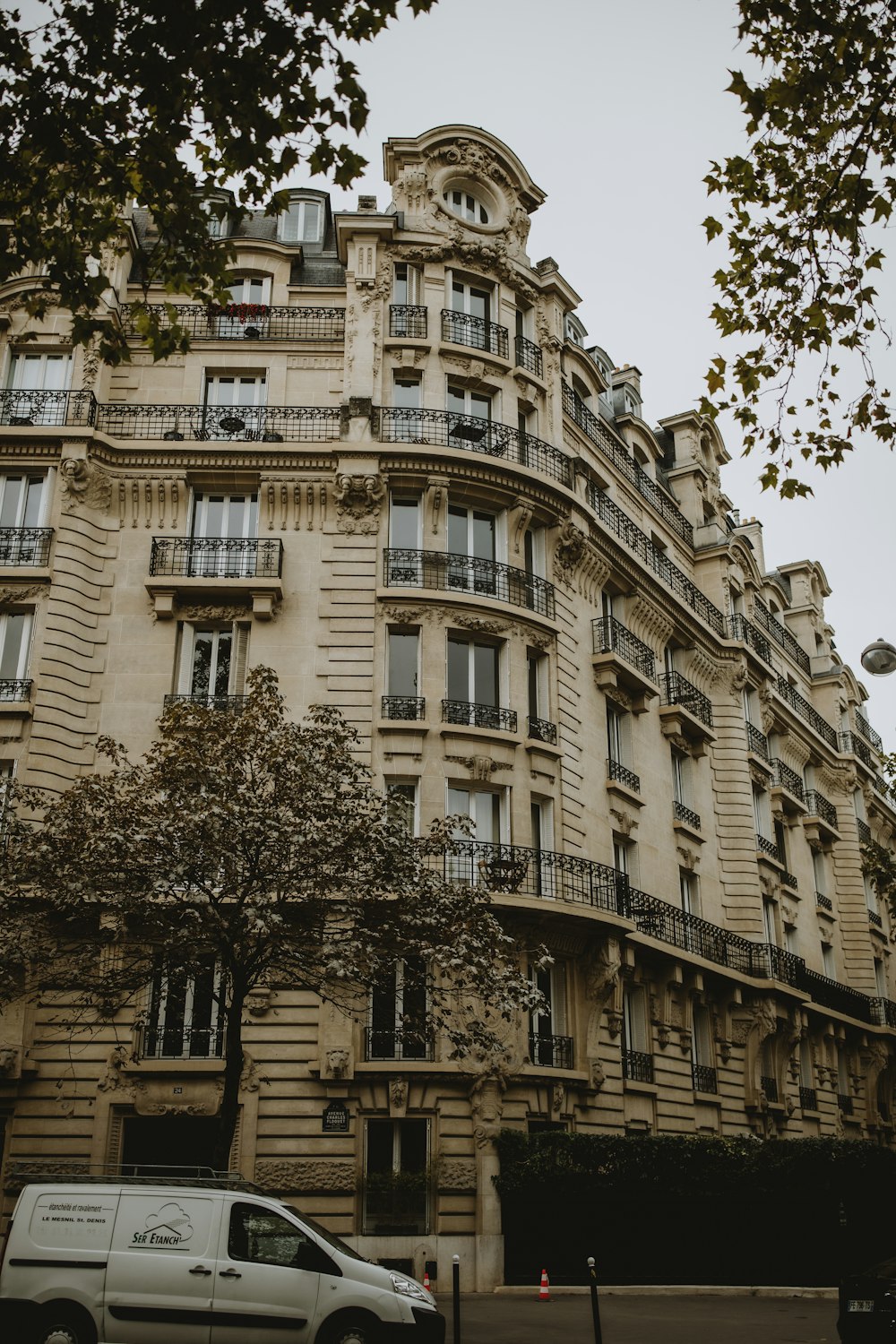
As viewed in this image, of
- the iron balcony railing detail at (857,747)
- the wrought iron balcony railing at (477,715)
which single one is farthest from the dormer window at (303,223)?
the iron balcony railing detail at (857,747)

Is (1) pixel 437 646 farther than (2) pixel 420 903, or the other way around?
(1) pixel 437 646

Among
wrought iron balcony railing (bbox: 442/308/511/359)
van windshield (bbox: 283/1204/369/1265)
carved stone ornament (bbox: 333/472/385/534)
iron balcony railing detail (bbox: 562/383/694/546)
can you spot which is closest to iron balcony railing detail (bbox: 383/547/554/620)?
carved stone ornament (bbox: 333/472/385/534)

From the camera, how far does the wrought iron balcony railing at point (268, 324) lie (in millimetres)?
26938

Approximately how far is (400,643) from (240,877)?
8.38m

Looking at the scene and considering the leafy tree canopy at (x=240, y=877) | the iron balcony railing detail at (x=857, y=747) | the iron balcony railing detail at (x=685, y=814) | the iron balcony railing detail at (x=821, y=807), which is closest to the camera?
the leafy tree canopy at (x=240, y=877)

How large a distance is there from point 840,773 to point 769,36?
39164 mm

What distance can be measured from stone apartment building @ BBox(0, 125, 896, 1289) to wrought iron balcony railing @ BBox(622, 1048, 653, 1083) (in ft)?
0.29

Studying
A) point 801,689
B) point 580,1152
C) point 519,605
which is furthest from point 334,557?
point 801,689

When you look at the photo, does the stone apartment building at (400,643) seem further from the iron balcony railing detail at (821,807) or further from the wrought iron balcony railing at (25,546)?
the iron balcony railing detail at (821,807)

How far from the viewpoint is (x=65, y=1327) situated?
473 inches

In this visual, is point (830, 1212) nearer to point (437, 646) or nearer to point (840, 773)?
point (437, 646)

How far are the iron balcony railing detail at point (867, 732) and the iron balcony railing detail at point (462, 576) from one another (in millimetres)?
29837

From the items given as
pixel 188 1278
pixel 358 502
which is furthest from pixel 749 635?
pixel 188 1278

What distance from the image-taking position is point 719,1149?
22359 mm
